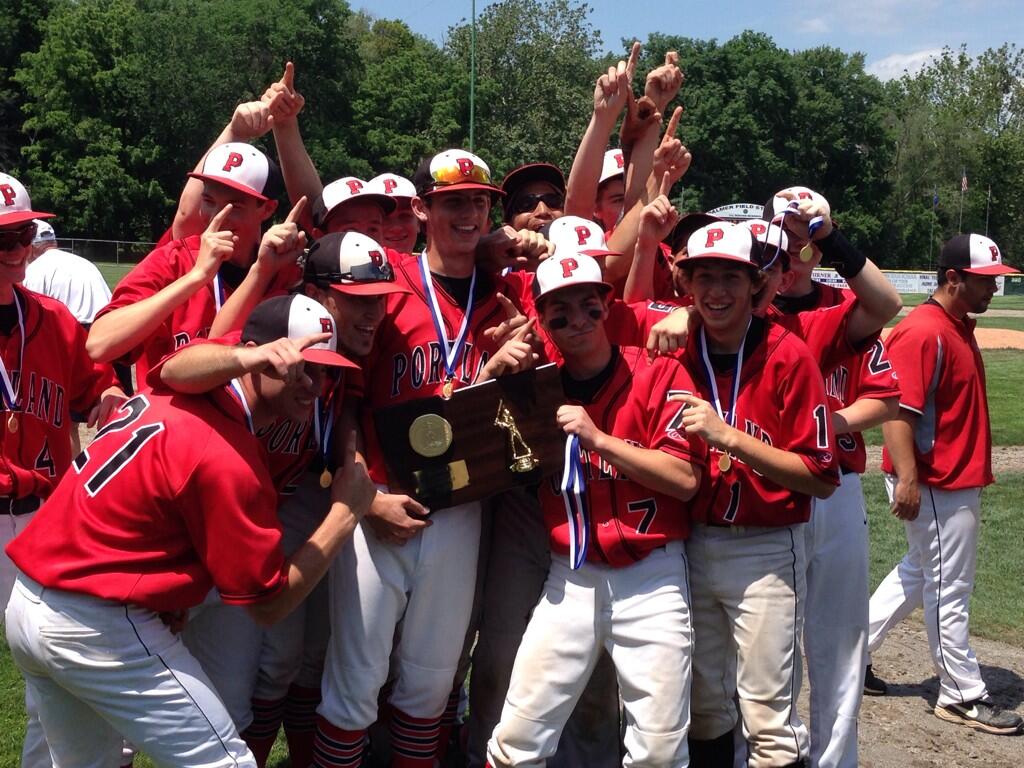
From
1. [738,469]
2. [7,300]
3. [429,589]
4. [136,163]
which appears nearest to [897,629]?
[738,469]

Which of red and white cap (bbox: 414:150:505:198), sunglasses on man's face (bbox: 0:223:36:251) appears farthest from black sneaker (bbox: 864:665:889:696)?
sunglasses on man's face (bbox: 0:223:36:251)

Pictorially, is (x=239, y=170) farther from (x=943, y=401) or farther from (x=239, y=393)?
(x=943, y=401)

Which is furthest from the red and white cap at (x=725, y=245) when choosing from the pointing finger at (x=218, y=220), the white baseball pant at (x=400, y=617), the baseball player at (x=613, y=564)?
the pointing finger at (x=218, y=220)

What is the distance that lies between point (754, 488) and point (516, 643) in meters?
1.32

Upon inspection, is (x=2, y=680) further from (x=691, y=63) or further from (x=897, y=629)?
(x=691, y=63)

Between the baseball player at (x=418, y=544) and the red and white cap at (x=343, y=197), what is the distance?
0.42m

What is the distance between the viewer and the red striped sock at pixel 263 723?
14.9 ft

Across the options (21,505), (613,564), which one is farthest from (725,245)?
(21,505)

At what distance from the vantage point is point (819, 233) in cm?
439

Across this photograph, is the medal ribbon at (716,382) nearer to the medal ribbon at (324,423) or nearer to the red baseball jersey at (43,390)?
the medal ribbon at (324,423)

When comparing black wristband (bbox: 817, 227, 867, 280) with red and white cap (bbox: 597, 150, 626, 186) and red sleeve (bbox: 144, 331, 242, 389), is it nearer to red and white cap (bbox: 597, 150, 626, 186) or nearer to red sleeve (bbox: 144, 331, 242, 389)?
red and white cap (bbox: 597, 150, 626, 186)

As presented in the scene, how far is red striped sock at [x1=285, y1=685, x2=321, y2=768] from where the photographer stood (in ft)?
15.7

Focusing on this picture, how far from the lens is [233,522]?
3.35 metres

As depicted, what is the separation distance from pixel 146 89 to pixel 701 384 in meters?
55.3
